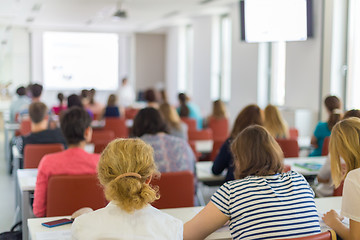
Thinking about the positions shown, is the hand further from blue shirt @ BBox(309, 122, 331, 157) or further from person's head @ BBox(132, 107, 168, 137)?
blue shirt @ BBox(309, 122, 331, 157)

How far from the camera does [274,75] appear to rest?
379 inches

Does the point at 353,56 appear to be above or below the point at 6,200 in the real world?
above

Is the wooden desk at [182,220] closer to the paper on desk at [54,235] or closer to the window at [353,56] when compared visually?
the paper on desk at [54,235]

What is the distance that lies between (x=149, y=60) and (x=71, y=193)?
14.3 meters

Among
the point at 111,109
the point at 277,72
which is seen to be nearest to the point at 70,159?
the point at 111,109

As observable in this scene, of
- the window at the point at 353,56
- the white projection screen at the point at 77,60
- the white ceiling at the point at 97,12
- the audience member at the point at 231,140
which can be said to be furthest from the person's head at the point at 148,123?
A: the white projection screen at the point at 77,60

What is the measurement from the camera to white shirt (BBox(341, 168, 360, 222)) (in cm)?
196

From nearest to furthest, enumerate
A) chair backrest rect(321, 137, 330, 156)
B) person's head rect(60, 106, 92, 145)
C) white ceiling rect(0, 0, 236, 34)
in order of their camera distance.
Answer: person's head rect(60, 106, 92, 145), chair backrest rect(321, 137, 330, 156), white ceiling rect(0, 0, 236, 34)

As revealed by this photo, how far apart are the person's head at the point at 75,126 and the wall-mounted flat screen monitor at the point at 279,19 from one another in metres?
4.35

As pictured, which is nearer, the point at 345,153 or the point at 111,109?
the point at 345,153

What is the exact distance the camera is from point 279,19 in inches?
271

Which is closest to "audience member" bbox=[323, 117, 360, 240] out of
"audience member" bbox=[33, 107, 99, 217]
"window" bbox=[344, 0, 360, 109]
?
"audience member" bbox=[33, 107, 99, 217]

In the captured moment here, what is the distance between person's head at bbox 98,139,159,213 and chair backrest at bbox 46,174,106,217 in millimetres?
1103

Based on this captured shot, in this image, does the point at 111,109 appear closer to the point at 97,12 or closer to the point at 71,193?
the point at 97,12
